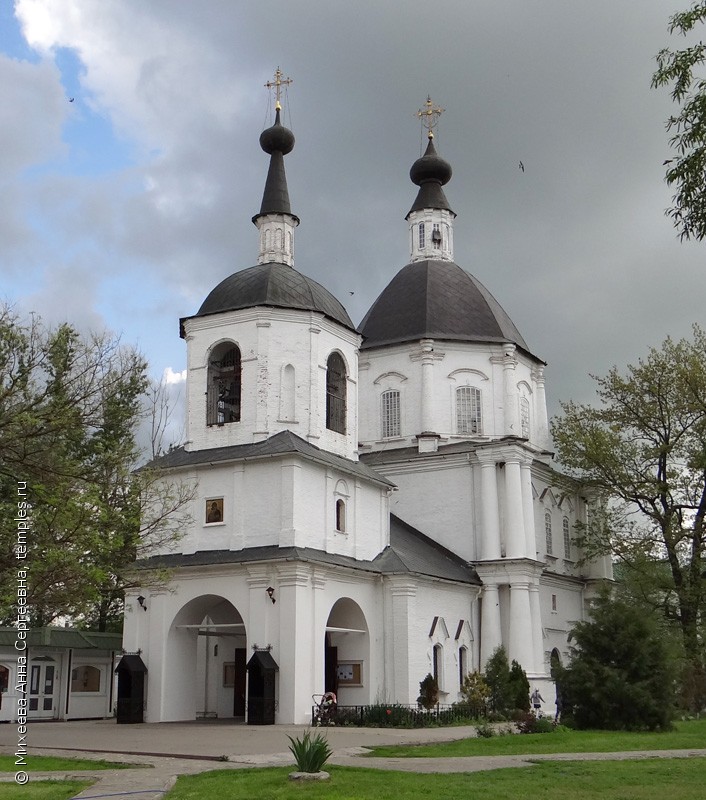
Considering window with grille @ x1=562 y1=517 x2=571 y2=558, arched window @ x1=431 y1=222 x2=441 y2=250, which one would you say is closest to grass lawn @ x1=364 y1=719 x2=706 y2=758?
window with grille @ x1=562 y1=517 x2=571 y2=558

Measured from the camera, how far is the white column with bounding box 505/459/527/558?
3025 centimetres

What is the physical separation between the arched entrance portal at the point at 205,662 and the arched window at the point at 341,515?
134 inches

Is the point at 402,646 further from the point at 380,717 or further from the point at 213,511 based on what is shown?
the point at 213,511

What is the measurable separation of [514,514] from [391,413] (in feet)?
19.5

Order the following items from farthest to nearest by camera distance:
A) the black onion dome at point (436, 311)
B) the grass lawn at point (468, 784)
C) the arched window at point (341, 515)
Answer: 1. the black onion dome at point (436, 311)
2. the arched window at point (341, 515)
3. the grass lawn at point (468, 784)

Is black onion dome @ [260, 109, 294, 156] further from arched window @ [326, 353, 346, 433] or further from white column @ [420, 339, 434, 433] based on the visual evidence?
white column @ [420, 339, 434, 433]

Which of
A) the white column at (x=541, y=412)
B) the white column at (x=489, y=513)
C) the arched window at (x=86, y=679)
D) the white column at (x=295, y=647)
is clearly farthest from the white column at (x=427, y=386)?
the arched window at (x=86, y=679)

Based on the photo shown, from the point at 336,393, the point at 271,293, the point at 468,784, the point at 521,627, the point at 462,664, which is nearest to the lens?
the point at 468,784

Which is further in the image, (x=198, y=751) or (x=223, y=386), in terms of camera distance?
(x=223, y=386)

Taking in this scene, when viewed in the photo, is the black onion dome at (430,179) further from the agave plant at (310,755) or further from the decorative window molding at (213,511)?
the agave plant at (310,755)

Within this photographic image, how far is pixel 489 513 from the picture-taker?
30.8 meters

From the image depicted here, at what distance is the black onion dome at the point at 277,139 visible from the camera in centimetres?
2969

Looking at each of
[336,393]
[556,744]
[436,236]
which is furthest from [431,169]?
[556,744]

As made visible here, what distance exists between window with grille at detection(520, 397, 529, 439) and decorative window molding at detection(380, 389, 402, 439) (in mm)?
4113
